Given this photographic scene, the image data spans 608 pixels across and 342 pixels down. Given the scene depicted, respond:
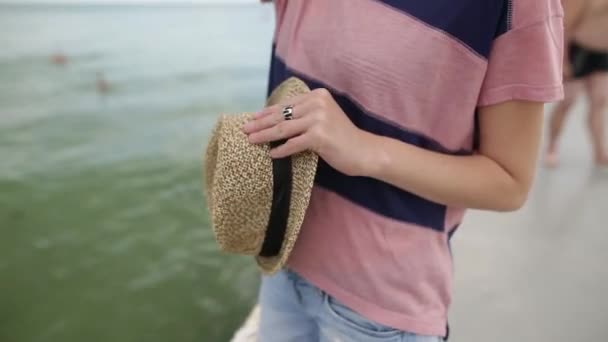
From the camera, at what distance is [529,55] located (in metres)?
0.42

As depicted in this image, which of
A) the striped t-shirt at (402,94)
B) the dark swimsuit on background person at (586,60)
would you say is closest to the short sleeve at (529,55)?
the striped t-shirt at (402,94)

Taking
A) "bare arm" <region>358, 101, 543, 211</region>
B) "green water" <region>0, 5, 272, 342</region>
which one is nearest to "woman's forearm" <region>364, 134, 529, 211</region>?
"bare arm" <region>358, 101, 543, 211</region>

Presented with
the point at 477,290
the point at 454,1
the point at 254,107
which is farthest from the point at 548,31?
the point at 254,107

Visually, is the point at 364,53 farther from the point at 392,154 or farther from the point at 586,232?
the point at 586,232

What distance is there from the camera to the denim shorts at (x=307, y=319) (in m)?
0.53

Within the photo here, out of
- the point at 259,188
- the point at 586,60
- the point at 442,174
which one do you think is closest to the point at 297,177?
the point at 259,188

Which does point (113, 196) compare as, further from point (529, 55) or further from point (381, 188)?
point (529, 55)

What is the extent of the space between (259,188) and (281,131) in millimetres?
61

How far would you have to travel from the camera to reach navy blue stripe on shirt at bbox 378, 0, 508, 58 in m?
0.41

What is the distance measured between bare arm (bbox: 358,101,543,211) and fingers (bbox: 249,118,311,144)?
6 cm

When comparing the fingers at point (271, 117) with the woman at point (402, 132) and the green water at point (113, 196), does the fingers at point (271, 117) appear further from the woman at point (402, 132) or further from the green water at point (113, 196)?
the green water at point (113, 196)

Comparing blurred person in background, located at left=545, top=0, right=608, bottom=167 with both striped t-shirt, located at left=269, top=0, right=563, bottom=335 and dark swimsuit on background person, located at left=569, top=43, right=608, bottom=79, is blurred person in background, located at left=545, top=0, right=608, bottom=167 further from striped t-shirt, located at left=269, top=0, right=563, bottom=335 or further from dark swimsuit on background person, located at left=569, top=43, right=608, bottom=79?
striped t-shirt, located at left=269, top=0, right=563, bottom=335

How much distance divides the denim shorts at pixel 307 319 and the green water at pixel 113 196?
0.86m

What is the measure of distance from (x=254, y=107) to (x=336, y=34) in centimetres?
252
